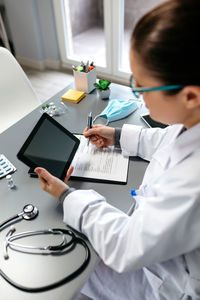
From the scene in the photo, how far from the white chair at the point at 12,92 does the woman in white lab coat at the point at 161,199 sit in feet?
3.00

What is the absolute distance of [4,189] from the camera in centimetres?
91

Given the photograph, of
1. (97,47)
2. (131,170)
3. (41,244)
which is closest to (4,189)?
(41,244)

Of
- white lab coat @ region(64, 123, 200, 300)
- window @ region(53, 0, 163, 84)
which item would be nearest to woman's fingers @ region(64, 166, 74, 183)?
white lab coat @ region(64, 123, 200, 300)

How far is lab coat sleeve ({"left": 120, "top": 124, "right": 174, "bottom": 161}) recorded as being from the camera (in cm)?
100

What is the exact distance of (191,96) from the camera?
0.56 metres

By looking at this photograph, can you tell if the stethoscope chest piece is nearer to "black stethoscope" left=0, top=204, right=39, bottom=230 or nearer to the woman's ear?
"black stethoscope" left=0, top=204, right=39, bottom=230

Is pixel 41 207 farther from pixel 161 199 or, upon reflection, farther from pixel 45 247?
pixel 161 199

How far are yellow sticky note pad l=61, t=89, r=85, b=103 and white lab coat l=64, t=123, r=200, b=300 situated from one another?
63cm

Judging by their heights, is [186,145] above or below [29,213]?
above

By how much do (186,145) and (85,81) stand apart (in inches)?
34.4

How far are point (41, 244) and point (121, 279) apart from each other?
11.1 inches

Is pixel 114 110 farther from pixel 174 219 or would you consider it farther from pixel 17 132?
pixel 174 219

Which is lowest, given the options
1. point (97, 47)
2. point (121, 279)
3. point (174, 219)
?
point (97, 47)

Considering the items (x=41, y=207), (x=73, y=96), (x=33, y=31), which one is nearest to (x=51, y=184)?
(x=41, y=207)
